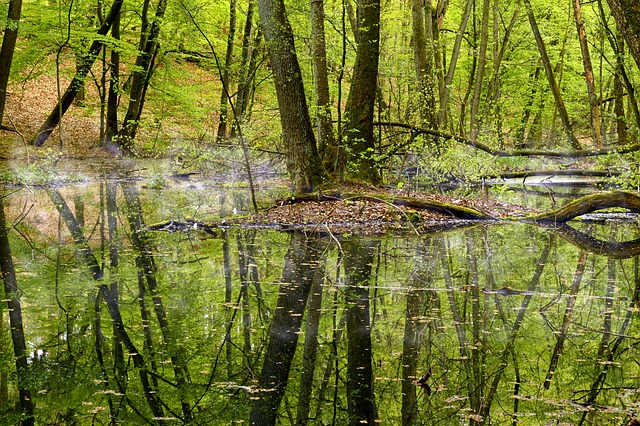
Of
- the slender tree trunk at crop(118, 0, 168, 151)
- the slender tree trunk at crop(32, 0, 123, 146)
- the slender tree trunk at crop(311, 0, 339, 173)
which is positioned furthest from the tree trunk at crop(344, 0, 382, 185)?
the slender tree trunk at crop(118, 0, 168, 151)

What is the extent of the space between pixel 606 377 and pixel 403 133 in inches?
455

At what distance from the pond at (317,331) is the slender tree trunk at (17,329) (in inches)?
0.7

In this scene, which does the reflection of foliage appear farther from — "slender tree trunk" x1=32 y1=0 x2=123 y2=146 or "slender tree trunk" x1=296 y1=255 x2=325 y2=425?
"slender tree trunk" x1=32 y1=0 x2=123 y2=146

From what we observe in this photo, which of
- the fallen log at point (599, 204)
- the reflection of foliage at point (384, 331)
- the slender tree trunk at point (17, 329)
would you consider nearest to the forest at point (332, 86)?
the fallen log at point (599, 204)

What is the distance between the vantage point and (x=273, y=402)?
12.4ft

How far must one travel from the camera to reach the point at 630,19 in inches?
162

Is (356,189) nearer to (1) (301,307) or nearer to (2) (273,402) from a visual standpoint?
(1) (301,307)

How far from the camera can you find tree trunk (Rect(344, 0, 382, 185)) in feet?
43.1

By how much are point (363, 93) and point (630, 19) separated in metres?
9.25

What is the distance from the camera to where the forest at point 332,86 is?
13.1 m

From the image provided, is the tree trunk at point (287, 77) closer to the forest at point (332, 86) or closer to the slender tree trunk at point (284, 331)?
the forest at point (332, 86)

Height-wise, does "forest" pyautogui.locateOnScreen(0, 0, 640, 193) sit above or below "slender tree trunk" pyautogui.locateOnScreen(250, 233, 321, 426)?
above

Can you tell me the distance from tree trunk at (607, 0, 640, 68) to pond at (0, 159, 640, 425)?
7.18ft

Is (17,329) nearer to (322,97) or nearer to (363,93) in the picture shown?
(322,97)
